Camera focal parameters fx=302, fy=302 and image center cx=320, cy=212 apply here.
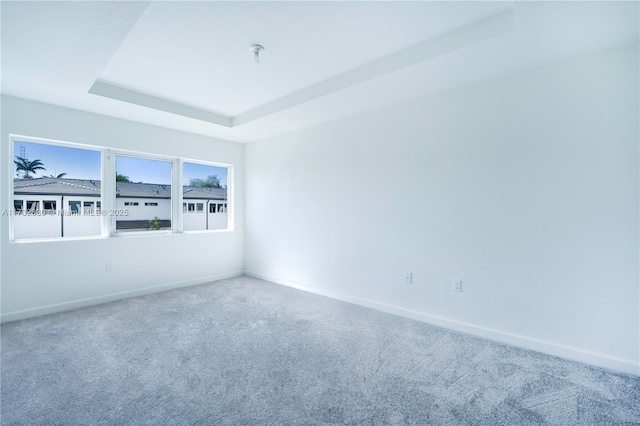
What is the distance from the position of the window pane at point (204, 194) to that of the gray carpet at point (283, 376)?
1993mm

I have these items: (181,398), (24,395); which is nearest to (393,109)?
(181,398)

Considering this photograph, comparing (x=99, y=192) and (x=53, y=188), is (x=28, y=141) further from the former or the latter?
(x=99, y=192)

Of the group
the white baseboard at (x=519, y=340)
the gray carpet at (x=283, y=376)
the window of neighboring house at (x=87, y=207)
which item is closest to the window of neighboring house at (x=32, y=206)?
the window of neighboring house at (x=87, y=207)

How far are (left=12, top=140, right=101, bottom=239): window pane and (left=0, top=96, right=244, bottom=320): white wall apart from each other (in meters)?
0.16

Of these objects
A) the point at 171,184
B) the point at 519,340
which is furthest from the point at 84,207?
the point at 519,340

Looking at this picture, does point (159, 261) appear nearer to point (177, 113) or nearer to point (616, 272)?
point (177, 113)

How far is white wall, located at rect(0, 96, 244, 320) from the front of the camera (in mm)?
3242

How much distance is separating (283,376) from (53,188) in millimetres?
3569

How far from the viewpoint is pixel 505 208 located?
2746mm

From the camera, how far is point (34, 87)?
9.70 feet

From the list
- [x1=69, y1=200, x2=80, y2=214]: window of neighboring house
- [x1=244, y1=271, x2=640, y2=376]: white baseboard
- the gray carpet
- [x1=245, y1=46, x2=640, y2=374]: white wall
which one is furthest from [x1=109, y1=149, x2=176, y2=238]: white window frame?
[x1=244, y1=271, x2=640, y2=376]: white baseboard

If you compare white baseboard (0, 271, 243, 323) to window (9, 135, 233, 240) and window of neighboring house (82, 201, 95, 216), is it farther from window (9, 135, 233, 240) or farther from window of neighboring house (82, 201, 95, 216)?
window of neighboring house (82, 201, 95, 216)

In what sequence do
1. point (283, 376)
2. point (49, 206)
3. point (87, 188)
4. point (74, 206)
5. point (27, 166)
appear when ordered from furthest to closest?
point (87, 188)
point (74, 206)
point (49, 206)
point (27, 166)
point (283, 376)

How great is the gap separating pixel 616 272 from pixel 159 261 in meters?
5.04
